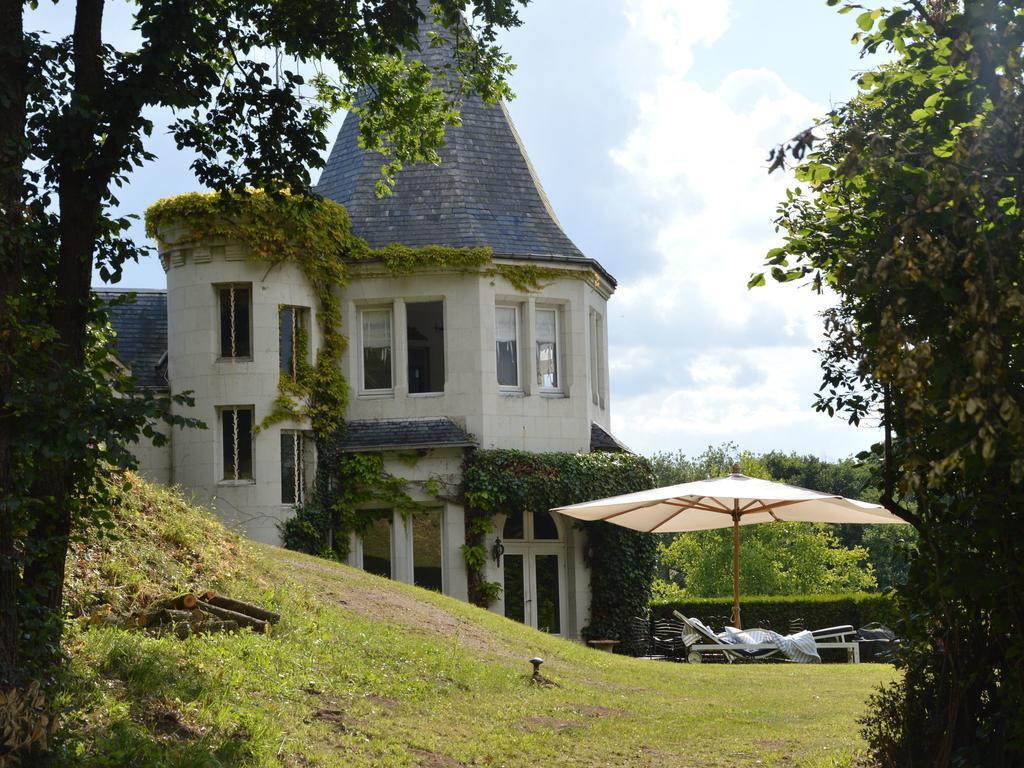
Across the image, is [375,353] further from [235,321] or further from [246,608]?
[246,608]

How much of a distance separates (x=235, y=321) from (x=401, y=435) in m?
4.14

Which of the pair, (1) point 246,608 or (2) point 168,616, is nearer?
(2) point 168,616

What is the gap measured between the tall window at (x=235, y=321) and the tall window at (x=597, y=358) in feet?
25.6

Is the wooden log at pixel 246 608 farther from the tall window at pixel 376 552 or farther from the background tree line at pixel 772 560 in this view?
the background tree line at pixel 772 560

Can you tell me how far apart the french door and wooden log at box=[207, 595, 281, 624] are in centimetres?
1365

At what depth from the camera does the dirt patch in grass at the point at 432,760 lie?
10.1 m

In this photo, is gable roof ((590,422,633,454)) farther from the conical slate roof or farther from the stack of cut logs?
the stack of cut logs

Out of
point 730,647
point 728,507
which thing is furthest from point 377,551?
point 728,507

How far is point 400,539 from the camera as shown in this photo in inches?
1049

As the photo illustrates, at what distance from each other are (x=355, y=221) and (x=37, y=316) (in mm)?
19713

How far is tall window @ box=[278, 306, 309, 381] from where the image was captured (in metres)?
26.7

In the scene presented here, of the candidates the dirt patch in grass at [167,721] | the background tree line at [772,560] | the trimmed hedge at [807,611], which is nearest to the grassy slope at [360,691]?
the dirt patch in grass at [167,721]

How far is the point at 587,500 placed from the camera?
27.0 meters

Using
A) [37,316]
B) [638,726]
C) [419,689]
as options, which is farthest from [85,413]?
[638,726]
